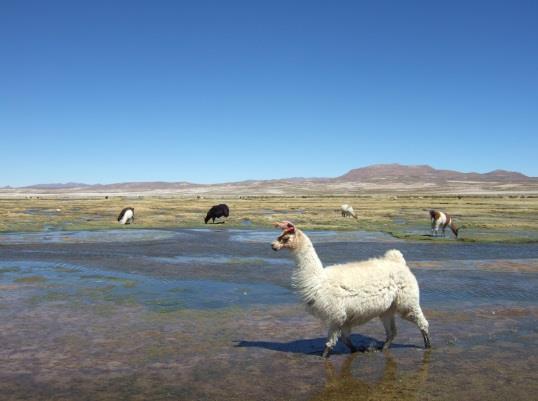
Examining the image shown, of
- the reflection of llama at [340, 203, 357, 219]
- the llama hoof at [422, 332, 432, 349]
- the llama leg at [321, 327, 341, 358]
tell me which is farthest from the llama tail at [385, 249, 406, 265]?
the reflection of llama at [340, 203, 357, 219]

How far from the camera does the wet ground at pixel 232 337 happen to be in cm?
633

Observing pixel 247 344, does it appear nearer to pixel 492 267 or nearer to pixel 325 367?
pixel 325 367

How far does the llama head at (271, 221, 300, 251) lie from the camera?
729 cm

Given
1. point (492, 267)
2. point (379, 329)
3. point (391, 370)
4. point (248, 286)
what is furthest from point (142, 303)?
point (492, 267)

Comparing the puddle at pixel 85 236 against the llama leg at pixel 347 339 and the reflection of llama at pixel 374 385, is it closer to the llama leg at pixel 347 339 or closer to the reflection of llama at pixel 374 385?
the llama leg at pixel 347 339

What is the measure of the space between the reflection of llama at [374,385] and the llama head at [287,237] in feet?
6.10

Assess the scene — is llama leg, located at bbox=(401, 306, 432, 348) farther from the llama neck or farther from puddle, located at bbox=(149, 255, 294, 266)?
puddle, located at bbox=(149, 255, 294, 266)

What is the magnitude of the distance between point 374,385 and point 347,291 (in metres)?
1.53

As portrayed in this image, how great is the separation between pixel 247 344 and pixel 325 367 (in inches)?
60.7

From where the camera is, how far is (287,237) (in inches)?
290

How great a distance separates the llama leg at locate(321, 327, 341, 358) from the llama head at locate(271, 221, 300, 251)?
1.44m

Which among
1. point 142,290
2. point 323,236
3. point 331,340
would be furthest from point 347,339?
point 323,236

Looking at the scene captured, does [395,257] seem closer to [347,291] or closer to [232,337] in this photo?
[347,291]

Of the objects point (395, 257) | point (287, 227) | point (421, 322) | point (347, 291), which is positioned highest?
point (287, 227)
